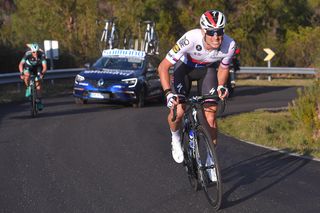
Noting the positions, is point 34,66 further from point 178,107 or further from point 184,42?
point 184,42

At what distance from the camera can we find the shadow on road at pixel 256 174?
7.61 m

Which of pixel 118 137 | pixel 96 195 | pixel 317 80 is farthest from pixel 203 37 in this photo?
pixel 317 80

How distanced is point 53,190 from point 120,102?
11793mm

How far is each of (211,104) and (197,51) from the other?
585 mm

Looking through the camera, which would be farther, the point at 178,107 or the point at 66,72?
the point at 66,72

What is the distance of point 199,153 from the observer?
23.8ft

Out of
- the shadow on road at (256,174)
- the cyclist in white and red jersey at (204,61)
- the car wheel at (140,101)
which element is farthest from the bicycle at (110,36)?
the cyclist in white and red jersey at (204,61)

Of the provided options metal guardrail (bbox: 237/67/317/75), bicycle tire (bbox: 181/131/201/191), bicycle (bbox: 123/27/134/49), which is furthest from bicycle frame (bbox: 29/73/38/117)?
metal guardrail (bbox: 237/67/317/75)

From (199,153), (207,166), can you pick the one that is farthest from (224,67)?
(207,166)

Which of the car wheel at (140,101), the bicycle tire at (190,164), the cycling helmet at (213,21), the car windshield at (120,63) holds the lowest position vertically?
the car wheel at (140,101)

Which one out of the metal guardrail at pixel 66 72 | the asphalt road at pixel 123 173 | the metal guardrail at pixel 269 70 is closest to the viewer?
the asphalt road at pixel 123 173

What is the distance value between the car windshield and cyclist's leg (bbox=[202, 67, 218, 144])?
11734 millimetres

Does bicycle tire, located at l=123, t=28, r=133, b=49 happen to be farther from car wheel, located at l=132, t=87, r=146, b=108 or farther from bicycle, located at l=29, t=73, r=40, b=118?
bicycle, located at l=29, t=73, r=40, b=118

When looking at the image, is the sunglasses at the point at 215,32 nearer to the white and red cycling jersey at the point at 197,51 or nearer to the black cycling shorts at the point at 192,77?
the white and red cycling jersey at the point at 197,51
